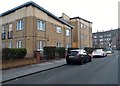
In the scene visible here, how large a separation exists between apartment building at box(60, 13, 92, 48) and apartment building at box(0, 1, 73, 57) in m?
14.3

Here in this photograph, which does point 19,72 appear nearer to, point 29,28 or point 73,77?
point 73,77

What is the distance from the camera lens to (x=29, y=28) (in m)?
27.0

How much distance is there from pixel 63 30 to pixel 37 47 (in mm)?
10406

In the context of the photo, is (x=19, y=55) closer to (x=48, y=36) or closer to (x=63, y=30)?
(x=48, y=36)

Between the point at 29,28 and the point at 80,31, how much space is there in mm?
24530

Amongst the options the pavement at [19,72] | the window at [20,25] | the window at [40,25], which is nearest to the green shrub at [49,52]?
the window at [40,25]

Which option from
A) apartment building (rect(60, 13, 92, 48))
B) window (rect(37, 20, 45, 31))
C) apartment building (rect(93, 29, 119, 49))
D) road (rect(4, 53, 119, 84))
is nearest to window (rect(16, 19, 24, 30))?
window (rect(37, 20, 45, 31))

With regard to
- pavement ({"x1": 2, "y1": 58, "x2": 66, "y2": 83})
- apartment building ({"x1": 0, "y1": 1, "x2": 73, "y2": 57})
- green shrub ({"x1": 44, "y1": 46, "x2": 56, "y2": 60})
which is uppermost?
apartment building ({"x1": 0, "y1": 1, "x2": 73, "y2": 57})

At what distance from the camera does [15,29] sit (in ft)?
96.3

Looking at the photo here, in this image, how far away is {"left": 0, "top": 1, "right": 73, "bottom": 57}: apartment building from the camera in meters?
27.0

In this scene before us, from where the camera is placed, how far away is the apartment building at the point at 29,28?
88.6 feet

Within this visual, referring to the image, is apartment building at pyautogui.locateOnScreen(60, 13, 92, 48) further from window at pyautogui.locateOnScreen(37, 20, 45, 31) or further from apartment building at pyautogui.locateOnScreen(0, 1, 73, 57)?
window at pyautogui.locateOnScreen(37, 20, 45, 31)

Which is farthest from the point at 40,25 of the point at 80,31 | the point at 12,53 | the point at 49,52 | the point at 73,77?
the point at 80,31

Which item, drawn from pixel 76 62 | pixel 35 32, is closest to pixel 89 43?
pixel 35 32
